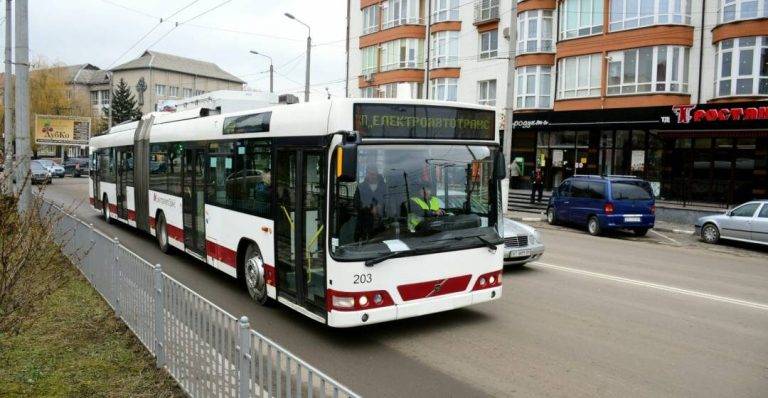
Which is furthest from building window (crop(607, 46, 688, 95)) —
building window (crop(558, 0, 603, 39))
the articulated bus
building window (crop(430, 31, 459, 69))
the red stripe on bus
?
the red stripe on bus

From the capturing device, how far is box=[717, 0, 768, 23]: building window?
79.6 ft

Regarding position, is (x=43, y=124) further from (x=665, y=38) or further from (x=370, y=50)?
(x=665, y=38)

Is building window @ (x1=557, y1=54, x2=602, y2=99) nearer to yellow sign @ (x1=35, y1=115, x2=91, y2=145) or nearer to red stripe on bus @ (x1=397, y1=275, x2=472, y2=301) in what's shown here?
red stripe on bus @ (x1=397, y1=275, x2=472, y2=301)

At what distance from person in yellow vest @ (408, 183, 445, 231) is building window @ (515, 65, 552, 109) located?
1085 inches

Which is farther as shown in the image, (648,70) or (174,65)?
(174,65)

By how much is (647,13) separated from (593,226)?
13588 millimetres

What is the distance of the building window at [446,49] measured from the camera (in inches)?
1544

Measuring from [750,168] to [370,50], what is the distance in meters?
27.4

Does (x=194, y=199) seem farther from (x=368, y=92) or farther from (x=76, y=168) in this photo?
(x=76, y=168)

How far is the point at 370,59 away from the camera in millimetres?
45000

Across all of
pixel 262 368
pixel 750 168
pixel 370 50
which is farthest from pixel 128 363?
pixel 370 50

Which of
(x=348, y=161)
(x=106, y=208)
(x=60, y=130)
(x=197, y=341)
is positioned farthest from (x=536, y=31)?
(x=60, y=130)

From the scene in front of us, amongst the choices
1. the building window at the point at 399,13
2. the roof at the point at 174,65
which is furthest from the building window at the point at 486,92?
the roof at the point at 174,65

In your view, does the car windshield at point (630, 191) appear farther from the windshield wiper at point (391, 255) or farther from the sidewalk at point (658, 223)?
the windshield wiper at point (391, 255)
